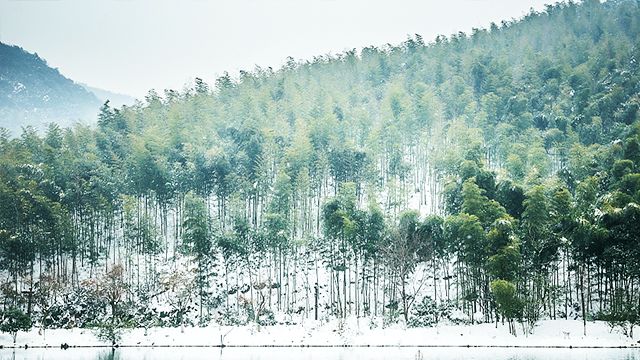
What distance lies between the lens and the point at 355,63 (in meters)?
107

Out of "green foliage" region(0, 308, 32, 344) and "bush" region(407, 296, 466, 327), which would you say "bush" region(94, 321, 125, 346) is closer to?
"green foliage" region(0, 308, 32, 344)

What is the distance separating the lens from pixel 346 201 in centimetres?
5119

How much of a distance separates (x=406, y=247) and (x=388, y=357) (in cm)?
1425

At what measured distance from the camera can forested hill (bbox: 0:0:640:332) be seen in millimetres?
43188

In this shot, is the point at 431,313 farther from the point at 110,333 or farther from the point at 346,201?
the point at 110,333

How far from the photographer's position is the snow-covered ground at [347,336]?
1487 inches

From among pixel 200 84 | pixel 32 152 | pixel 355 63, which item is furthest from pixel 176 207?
pixel 355 63

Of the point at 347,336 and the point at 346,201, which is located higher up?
the point at 346,201

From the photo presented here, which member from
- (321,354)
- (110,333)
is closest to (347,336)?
(321,354)

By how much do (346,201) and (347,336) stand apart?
13451mm

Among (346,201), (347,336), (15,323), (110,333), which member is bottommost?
(347,336)

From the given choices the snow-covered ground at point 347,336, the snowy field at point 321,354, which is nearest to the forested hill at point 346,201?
the snow-covered ground at point 347,336

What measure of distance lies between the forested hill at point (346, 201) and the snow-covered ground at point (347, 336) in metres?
1.40

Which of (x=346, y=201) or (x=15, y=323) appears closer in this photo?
(x=15, y=323)
